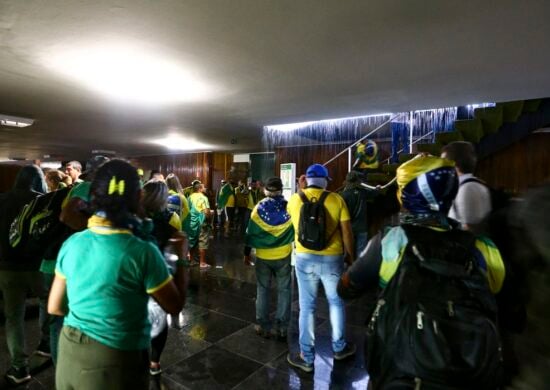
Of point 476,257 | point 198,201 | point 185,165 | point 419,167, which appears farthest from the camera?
point 185,165

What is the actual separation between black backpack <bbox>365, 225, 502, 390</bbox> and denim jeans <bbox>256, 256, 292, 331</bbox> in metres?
1.92

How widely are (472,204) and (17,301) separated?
3.27 metres

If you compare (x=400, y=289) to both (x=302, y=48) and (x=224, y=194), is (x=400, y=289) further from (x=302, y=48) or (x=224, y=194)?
(x=224, y=194)

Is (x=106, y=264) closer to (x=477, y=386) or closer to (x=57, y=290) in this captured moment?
(x=57, y=290)

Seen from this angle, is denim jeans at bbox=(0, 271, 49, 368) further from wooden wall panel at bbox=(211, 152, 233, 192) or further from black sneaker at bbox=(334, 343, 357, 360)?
wooden wall panel at bbox=(211, 152, 233, 192)

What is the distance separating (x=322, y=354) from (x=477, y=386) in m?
1.98

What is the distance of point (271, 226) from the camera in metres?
2.96

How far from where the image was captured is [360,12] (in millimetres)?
2072

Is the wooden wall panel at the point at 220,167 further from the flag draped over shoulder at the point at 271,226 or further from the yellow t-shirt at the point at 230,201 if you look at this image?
the flag draped over shoulder at the point at 271,226

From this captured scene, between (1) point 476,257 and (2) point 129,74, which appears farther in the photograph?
(2) point 129,74

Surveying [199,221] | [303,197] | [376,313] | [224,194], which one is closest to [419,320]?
[376,313]

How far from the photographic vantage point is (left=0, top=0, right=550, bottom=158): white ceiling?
205cm

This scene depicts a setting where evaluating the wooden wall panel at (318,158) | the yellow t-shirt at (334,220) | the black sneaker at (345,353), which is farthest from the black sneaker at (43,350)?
the wooden wall panel at (318,158)

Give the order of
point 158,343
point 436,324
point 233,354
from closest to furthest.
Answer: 1. point 436,324
2. point 158,343
3. point 233,354
